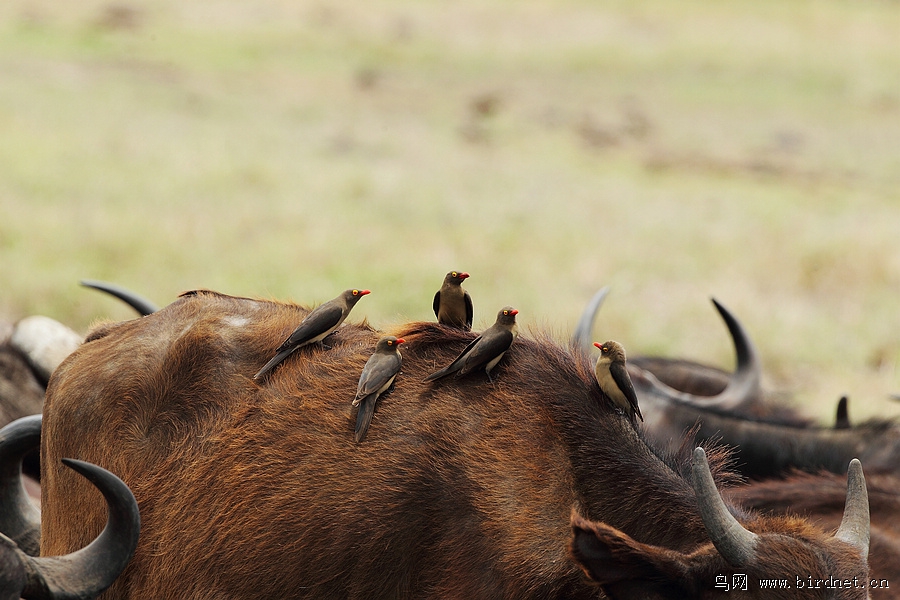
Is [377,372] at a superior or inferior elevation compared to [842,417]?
superior

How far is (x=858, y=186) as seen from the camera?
22.0 metres

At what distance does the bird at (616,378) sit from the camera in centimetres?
338

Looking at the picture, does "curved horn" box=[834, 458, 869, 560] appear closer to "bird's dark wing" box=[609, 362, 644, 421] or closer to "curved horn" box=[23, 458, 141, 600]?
"bird's dark wing" box=[609, 362, 644, 421]

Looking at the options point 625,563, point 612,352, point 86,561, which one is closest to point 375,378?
point 612,352

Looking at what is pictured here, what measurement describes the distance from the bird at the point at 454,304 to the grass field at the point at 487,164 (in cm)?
22

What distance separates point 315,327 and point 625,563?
4.86 ft

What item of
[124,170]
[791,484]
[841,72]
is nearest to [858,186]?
[841,72]

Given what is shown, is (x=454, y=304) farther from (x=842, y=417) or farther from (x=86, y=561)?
(x=842, y=417)

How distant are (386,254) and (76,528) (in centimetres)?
986

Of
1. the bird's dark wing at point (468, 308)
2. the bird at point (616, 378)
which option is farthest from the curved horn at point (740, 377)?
the bird at point (616, 378)

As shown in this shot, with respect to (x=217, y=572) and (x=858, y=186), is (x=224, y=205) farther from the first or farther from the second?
(x=858, y=186)

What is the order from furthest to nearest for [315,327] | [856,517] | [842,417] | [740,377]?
[740,377] → [842,417] → [315,327] → [856,517]

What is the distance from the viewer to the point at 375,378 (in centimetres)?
346

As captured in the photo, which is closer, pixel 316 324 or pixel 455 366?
pixel 455 366
